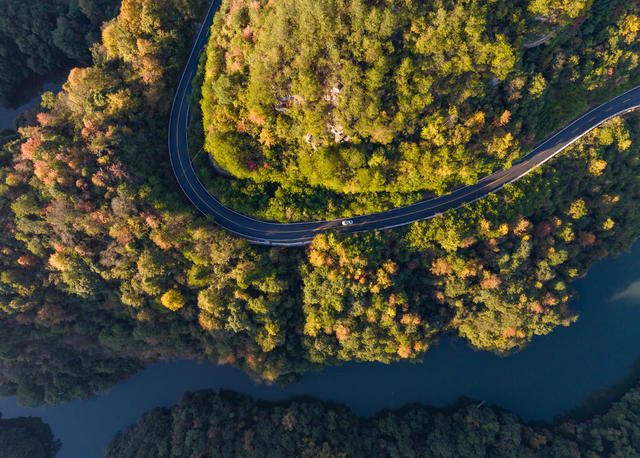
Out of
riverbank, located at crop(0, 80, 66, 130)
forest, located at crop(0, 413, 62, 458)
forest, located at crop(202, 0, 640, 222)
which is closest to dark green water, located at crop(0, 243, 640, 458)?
forest, located at crop(0, 413, 62, 458)

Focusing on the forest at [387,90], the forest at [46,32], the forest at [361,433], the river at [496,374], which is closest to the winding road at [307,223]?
the forest at [387,90]

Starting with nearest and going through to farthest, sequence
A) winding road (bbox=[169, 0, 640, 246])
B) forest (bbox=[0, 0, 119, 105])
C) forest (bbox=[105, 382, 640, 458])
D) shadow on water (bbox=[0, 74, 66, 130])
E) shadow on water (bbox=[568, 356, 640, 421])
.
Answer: winding road (bbox=[169, 0, 640, 246])
forest (bbox=[0, 0, 119, 105])
forest (bbox=[105, 382, 640, 458])
shadow on water (bbox=[0, 74, 66, 130])
shadow on water (bbox=[568, 356, 640, 421])

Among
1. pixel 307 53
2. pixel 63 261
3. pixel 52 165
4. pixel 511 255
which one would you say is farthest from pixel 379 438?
pixel 52 165

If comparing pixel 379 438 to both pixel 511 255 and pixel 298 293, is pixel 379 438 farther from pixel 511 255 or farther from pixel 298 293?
pixel 511 255

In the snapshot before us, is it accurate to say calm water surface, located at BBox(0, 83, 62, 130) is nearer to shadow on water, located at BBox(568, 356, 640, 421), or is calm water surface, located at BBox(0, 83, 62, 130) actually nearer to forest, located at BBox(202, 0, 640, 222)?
forest, located at BBox(202, 0, 640, 222)

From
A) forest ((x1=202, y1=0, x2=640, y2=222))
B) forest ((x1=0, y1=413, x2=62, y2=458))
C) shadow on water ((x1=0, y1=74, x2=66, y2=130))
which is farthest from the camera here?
shadow on water ((x1=0, y1=74, x2=66, y2=130))
